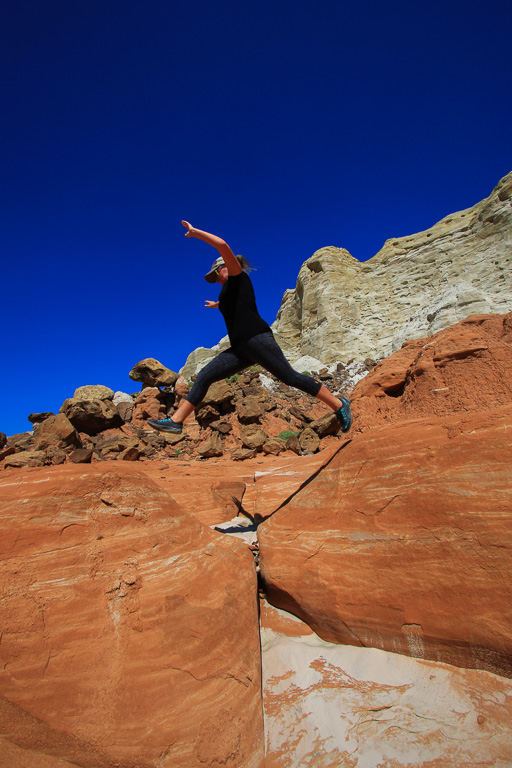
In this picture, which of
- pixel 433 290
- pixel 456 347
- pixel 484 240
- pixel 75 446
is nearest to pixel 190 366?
pixel 433 290

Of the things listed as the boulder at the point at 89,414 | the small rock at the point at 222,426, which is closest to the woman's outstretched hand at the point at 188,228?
the small rock at the point at 222,426

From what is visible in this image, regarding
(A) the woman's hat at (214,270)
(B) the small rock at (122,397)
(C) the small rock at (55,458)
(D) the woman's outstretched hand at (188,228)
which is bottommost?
A: (C) the small rock at (55,458)

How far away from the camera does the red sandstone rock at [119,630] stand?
5.53 feet

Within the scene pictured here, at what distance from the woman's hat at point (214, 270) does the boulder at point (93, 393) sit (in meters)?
8.81

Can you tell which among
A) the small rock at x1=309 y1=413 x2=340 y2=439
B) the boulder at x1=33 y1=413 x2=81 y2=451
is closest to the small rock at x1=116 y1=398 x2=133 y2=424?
the boulder at x1=33 y1=413 x2=81 y2=451

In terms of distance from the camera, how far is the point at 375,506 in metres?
2.53

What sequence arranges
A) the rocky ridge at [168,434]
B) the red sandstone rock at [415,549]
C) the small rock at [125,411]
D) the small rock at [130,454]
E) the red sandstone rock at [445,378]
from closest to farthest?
1. the red sandstone rock at [415,549]
2. the red sandstone rock at [445,378]
3. the small rock at [130,454]
4. the rocky ridge at [168,434]
5. the small rock at [125,411]

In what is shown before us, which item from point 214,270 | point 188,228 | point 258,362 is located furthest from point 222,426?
point 188,228

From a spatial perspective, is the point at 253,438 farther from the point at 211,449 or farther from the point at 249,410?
the point at 249,410

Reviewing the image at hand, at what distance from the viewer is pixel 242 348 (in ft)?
11.2

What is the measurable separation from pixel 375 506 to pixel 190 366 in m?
45.6

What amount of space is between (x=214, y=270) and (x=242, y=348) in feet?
2.69

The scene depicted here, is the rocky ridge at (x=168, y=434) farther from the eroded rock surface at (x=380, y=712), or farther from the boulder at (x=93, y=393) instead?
the eroded rock surface at (x=380, y=712)

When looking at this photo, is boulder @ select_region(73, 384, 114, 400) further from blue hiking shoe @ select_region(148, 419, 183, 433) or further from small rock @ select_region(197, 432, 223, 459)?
blue hiking shoe @ select_region(148, 419, 183, 433)
